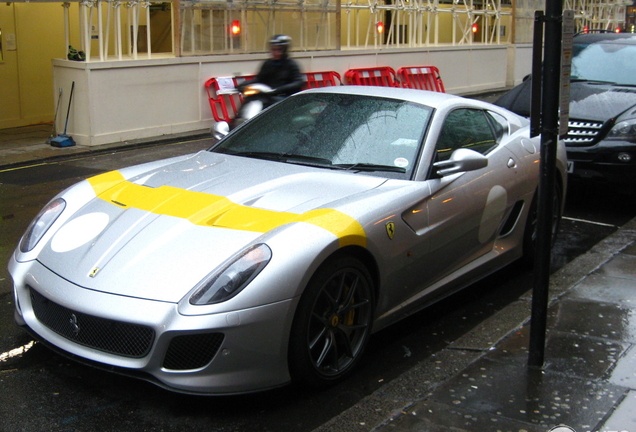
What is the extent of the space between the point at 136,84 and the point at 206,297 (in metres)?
10.5

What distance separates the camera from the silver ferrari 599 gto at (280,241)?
3.62 m

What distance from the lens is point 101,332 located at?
3672mm

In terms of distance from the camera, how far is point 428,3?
2247cm

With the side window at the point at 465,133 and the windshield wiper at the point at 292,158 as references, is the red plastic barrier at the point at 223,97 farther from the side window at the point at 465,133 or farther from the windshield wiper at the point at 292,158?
the windshield wiper at the point at 292,158

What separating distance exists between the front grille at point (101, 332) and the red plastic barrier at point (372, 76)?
15.2 m

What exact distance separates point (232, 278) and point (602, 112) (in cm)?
620

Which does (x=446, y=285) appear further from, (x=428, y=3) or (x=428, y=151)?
(x=428, y=3)

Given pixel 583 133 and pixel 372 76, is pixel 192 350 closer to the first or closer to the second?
pixel 583 133

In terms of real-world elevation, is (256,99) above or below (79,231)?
above

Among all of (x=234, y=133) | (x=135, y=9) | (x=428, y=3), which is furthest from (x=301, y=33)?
(x=234, y=133)

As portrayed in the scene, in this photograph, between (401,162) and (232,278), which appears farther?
(401,162)

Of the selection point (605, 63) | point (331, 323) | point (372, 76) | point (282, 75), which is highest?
point (605, 63)

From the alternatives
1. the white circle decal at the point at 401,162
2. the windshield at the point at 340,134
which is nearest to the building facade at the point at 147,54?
the windshield at the point at 340,134

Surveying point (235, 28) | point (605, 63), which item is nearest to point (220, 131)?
point (605, 63)
